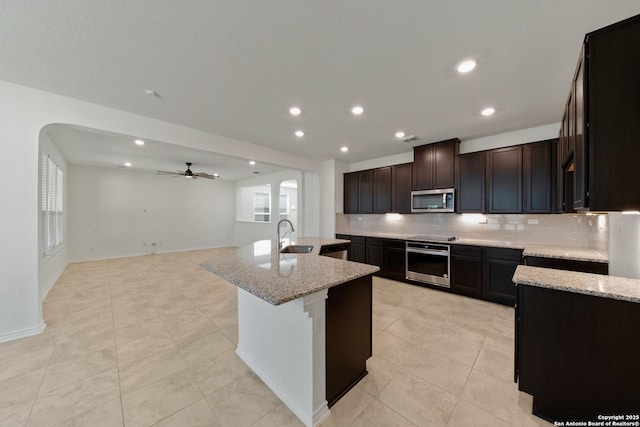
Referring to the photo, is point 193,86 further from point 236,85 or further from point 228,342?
point 228,342

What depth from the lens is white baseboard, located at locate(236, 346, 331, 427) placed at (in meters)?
1.43

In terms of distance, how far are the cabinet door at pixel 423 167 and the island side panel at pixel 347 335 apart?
3.05 meters

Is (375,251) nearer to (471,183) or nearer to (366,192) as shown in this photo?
(366,192)

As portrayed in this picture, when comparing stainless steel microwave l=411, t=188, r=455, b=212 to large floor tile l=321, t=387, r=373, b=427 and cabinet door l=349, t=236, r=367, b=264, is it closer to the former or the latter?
cabinet door l=349, t=236, r=367, b=264

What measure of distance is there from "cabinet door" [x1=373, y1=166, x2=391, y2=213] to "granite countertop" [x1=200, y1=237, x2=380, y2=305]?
10.2 feet

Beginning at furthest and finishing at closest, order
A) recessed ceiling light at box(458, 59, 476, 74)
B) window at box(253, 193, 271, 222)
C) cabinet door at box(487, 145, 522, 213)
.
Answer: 1. window at box(253, 193, 271, 222)
2. cabinet door at box(487, 145, 522, 213)
3. recessed ceiling light at box(458, 59, 476, 74)

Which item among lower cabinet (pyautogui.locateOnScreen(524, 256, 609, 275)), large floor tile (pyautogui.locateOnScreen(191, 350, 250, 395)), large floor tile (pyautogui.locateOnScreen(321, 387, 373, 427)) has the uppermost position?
lower cabinet (pyautogui.locateOnScreen(524, 256, 609, 275))

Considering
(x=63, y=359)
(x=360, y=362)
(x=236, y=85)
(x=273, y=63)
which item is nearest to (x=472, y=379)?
(x=360, y=362)

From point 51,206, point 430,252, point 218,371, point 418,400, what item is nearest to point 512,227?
point 430,252

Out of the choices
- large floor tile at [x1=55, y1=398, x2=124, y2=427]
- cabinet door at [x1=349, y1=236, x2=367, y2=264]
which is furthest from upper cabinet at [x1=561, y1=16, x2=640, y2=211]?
cabinet door at [x1=349, y1=236, x2=367, y2=264]

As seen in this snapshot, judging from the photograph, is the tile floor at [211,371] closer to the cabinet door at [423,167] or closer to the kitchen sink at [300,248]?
the kitchen sink at [300,248]

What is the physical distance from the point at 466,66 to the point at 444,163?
7.44ft

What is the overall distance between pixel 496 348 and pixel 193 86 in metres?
4.07

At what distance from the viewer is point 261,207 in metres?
8.70
